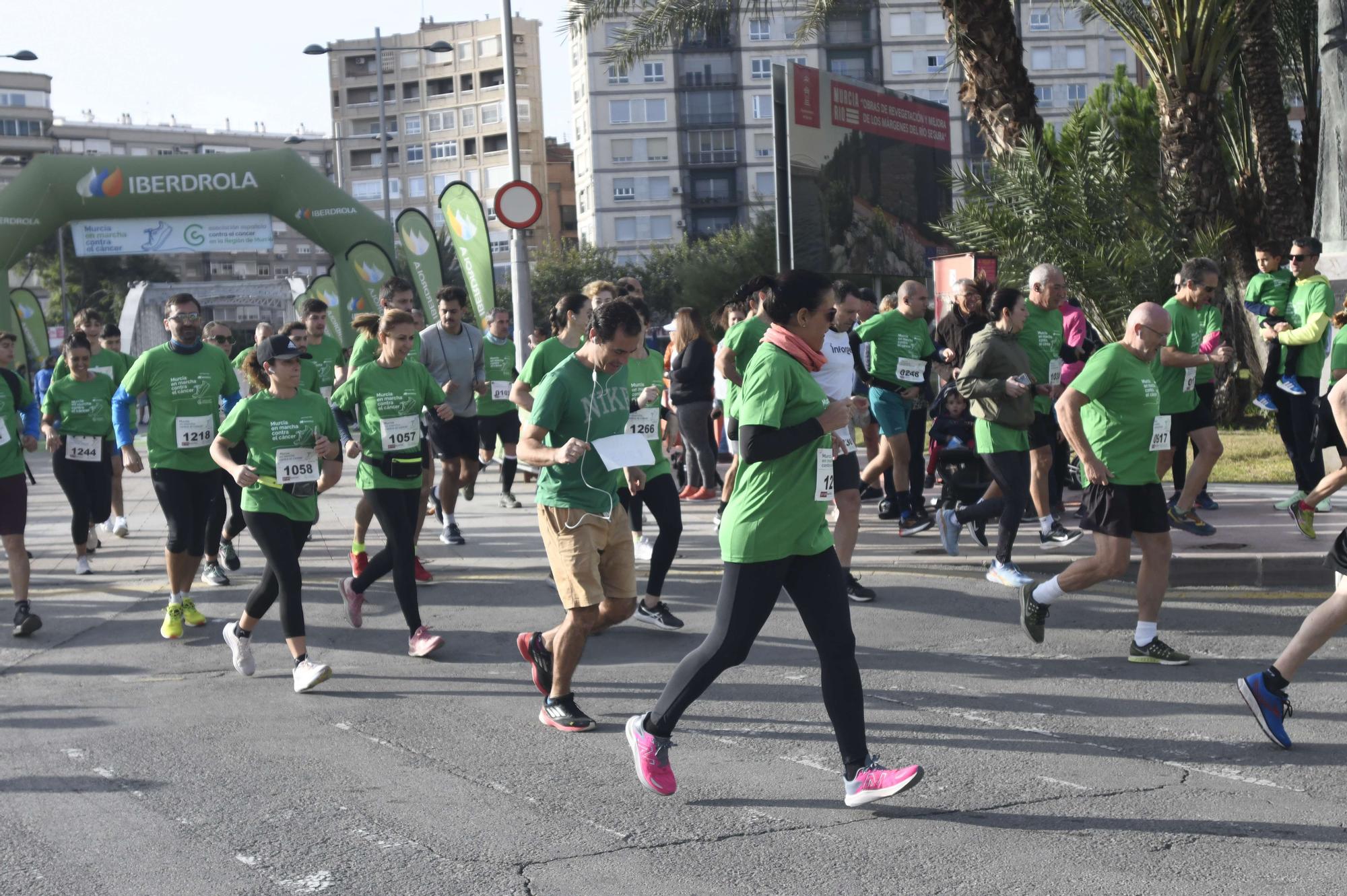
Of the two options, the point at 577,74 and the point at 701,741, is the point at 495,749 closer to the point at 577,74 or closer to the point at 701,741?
the point at 701,741

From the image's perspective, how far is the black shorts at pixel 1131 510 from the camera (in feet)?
23.3

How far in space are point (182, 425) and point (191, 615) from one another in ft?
3.69

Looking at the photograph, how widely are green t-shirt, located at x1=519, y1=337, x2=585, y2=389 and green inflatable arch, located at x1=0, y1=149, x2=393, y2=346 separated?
2276 cm

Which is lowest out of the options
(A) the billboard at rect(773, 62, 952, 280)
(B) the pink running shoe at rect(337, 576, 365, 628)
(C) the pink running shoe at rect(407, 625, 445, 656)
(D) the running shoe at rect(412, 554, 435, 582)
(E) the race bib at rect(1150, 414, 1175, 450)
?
(D) the running shoe at rect(412, 554, 435, 582)

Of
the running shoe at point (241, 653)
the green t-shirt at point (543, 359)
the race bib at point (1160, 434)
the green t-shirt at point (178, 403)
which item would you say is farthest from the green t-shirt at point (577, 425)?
the green t-shirt at point (178, 403)

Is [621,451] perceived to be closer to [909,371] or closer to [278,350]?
[278,350]

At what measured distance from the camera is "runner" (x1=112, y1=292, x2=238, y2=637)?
28.7 ft

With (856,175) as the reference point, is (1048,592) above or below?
below

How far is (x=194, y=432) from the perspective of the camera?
8.98 metres

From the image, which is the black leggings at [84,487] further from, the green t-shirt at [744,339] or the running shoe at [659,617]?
the green t-shirt at [744,339]

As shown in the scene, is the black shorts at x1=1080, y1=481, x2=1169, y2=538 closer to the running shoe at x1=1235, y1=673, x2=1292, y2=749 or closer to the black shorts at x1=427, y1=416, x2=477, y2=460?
the running shoe at x1=1235, y1=673, x2=1292, y2=749

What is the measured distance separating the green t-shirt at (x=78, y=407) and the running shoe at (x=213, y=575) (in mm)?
1621

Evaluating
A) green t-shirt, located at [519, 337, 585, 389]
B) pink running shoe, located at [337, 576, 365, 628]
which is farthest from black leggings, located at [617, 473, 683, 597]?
pink running shoe, located at [337, 576, 365, 628]

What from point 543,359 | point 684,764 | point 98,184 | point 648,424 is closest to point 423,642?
point 543,359
